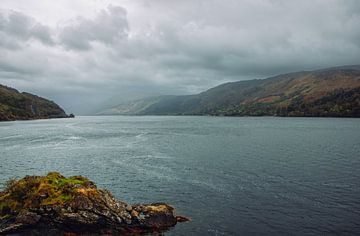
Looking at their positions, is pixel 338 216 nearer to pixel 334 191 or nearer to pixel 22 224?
pixel 334 191

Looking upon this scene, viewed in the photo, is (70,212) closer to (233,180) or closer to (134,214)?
(134,214)

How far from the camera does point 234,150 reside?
4380 inches

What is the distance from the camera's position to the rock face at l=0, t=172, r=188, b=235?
1588 inches

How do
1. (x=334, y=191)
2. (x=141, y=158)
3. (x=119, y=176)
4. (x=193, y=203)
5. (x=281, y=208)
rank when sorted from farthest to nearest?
(x=141, y=158) < (x=119, y=176) < (x=334, y=191) < (x=193, y=203) < (x=281, y=208)

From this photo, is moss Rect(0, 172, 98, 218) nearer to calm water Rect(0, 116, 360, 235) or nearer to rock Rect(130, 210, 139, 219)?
rock Rect(130, 210, 139, 219)

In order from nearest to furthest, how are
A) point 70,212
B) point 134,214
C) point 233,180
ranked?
point 70,212 → point 134,214 → point 233,180

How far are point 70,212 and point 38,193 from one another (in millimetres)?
5405

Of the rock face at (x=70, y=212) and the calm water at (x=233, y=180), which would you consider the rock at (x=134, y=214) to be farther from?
the calm water at (x=233, y=180)

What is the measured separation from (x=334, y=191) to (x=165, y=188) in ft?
96.5

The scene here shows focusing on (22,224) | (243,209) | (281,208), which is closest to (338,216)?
(281,208)

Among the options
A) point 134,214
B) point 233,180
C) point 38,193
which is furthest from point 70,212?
point 233,180

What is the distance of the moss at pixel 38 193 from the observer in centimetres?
4173

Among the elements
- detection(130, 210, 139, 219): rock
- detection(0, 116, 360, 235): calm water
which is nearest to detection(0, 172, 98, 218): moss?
detection(130, 210, 139, 219): rock

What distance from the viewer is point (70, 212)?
40.6m
